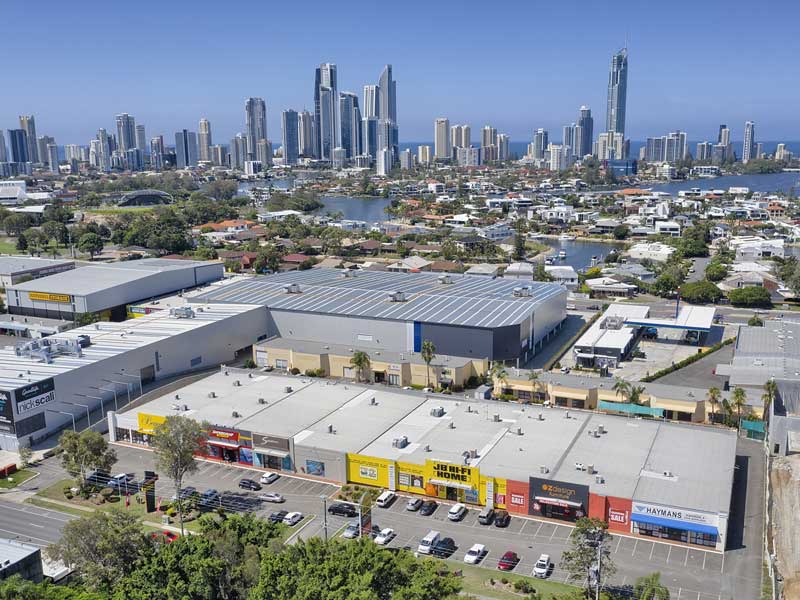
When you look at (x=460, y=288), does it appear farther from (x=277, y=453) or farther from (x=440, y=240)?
(x=440, y=240)

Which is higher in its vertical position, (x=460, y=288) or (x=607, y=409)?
(x=460, y=288)

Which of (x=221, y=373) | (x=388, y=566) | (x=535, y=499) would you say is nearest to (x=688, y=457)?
(x=535, y=499)

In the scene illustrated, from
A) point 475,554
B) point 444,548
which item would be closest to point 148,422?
point 444,548

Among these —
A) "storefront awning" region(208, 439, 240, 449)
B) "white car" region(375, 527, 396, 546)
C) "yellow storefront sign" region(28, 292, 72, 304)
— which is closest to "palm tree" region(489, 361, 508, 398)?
"storefront awning" region(208, 439, 240, 449)

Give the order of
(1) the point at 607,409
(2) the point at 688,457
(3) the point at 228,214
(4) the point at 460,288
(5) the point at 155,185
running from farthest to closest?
(5) the point at 155,185 → (3) the point at 228,214 → (4) the point at 460,288 → (1) the point at 607,409 → (2) the point at 688,457

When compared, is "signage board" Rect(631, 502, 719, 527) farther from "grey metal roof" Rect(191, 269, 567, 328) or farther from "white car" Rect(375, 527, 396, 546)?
"grey metal roof" Rect(191, 269, 567, 328)

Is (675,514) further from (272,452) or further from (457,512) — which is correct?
(272,452)
